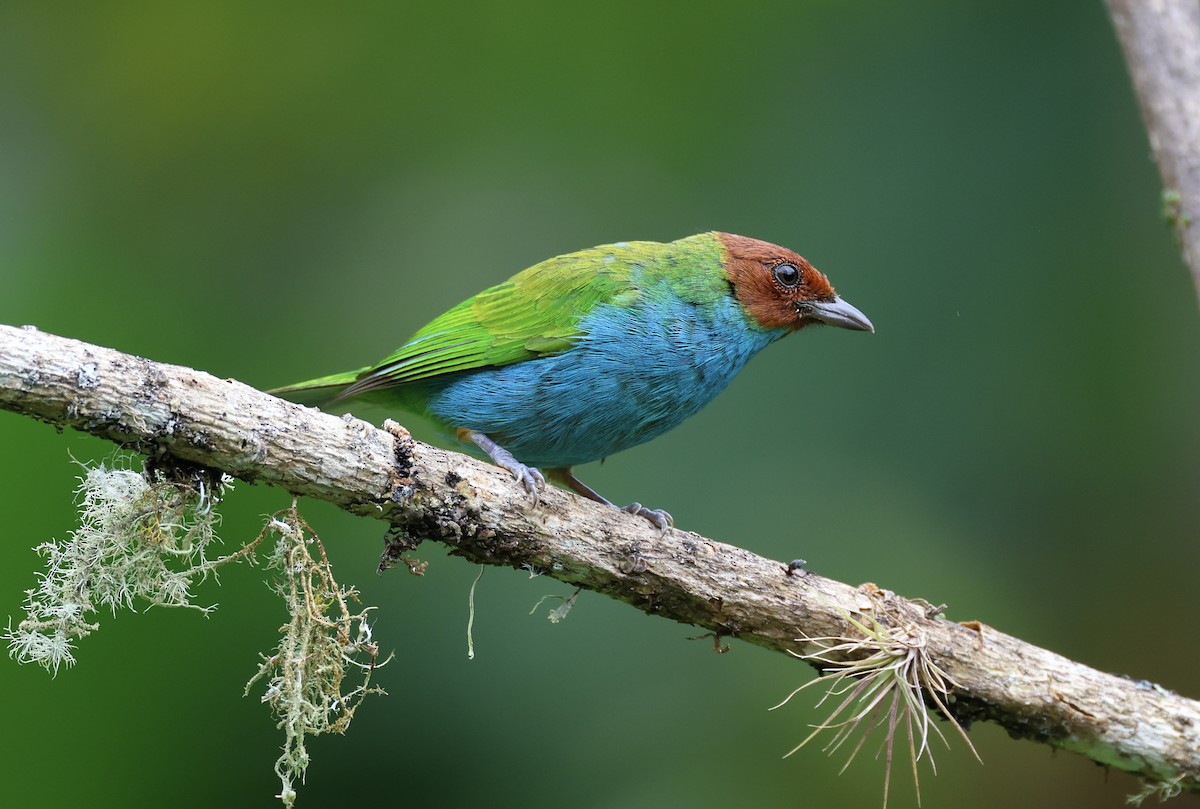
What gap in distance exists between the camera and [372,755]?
4152mm

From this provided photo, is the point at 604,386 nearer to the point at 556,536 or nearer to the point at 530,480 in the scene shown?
the point at 530,480

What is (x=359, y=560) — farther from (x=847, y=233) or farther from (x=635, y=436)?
(x=847, y=233)

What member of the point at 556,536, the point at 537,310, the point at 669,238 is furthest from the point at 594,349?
the point at 669,238

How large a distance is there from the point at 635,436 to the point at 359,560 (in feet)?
4.24

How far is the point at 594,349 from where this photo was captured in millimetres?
3781

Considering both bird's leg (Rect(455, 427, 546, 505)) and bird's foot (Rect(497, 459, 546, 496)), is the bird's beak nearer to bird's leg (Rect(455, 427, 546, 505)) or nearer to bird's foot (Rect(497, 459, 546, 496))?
bird's leg (Rect(455, 427, 546, 505))

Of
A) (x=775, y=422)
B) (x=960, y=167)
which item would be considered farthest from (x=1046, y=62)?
(x=775, y=422)

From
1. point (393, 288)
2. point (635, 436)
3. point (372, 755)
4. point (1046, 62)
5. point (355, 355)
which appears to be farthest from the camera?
point (1046, 62)

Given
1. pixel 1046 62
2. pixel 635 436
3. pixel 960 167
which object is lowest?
pixel 635 436

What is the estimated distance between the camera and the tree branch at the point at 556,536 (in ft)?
8.13

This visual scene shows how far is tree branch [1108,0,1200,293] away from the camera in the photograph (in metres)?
4.04

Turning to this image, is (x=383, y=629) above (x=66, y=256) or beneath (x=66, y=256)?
beneath

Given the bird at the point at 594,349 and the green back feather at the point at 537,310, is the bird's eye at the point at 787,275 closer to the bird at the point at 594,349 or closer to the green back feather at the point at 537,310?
the bird at the point at 594,349

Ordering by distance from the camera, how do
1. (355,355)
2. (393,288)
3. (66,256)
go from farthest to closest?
(393,288)
(355,355)
(66,256)
